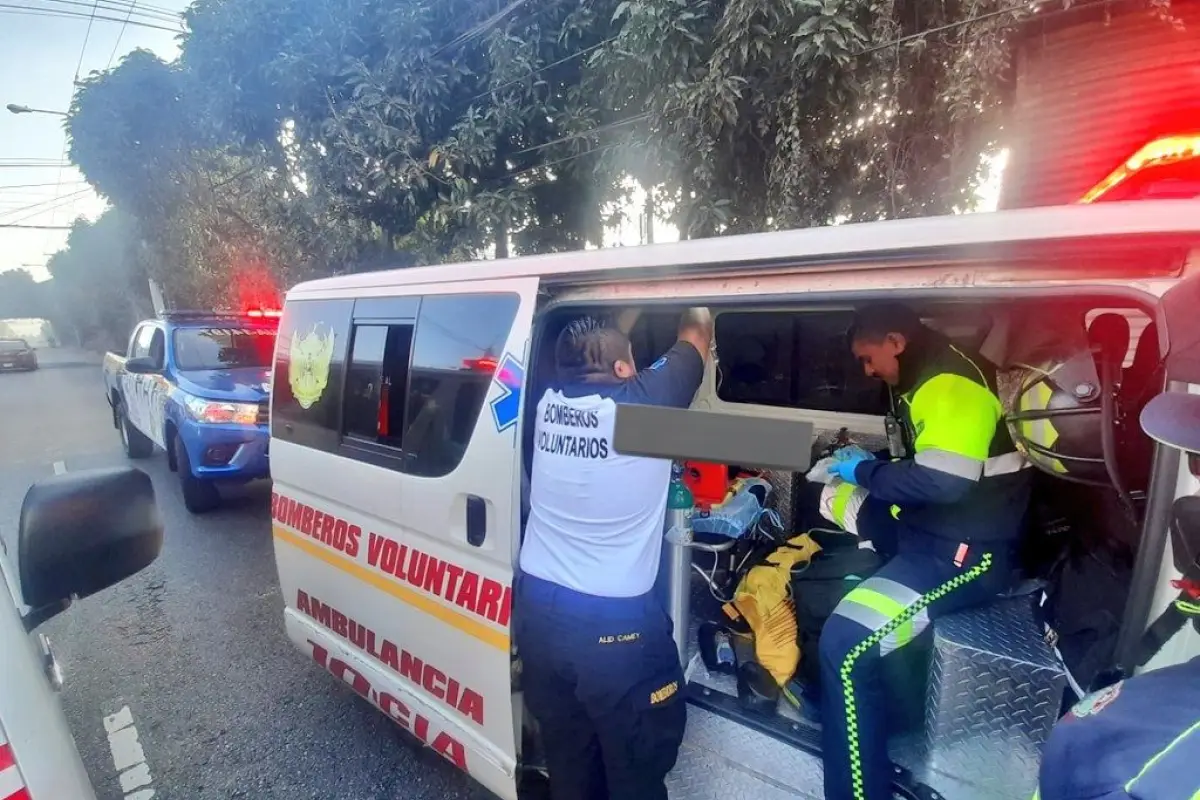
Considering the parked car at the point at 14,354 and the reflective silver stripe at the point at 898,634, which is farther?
the parked car at the point at 14,354

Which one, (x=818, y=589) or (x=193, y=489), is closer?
(x=818, y=589)

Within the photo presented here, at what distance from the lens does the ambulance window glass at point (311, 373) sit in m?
2.90

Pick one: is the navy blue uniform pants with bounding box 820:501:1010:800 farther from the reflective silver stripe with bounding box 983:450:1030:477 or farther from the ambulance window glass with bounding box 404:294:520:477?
the ambulance window glass with bounding box 404:294:520:477

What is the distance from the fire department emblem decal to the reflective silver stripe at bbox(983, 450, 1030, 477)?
8.84 feet

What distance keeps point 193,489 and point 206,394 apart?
3.25 ft

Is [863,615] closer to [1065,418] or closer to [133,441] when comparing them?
[1065,418]

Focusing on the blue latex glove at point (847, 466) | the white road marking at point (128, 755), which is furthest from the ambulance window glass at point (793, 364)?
the white road marking at point (128, 755)

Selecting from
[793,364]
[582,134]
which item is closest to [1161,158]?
[793,364]

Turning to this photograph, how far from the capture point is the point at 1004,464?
203 cm

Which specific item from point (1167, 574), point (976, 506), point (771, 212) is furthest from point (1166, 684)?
point (771, 212)

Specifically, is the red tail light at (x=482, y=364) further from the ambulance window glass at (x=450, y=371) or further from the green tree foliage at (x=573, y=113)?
the green tree foliage at (x=573, y=113)

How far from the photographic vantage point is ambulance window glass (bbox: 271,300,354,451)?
290cm

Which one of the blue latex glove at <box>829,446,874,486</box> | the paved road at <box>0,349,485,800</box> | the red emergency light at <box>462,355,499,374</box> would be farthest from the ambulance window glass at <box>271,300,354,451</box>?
the blue latex glove at <box>829,446,874,486</box>

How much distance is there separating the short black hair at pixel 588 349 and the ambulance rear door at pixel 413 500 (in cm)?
14
